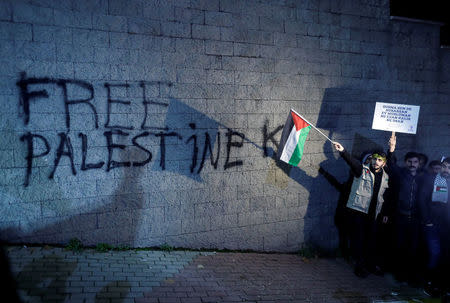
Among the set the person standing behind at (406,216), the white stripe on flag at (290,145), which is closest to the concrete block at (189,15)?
the white stripe on flag at (290,145)

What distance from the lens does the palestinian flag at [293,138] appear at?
6195mm

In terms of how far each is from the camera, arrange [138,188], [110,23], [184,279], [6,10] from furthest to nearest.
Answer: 1. [138,188]
2. [110,23]
3. [184,279]
4. [6,10]

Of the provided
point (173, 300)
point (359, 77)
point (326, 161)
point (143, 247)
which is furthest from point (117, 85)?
point (359, 77)

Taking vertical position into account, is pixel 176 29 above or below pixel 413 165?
above

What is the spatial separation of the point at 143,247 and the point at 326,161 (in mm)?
3426

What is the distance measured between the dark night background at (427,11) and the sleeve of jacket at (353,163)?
3029 mm

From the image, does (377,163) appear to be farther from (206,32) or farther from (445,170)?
(206,32)

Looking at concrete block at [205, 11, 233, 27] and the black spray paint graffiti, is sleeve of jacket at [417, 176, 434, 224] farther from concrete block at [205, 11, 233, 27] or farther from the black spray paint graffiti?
concrete block at [205, 11, 233, 27]

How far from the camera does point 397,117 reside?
21.6ft

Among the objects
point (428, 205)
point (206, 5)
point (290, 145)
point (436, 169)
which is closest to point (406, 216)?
point (428, 205)

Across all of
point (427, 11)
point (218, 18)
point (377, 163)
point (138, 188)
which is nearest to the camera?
point (138, 188)

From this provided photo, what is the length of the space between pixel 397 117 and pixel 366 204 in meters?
1.44

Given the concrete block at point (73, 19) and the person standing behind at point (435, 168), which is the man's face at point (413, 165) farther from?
the concrete block at point (73, 19)

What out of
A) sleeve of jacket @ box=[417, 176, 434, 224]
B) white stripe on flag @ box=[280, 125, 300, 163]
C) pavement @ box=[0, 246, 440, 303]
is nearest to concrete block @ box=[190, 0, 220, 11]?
white stripe on flag @ box=[280, 125, 300, 163]
